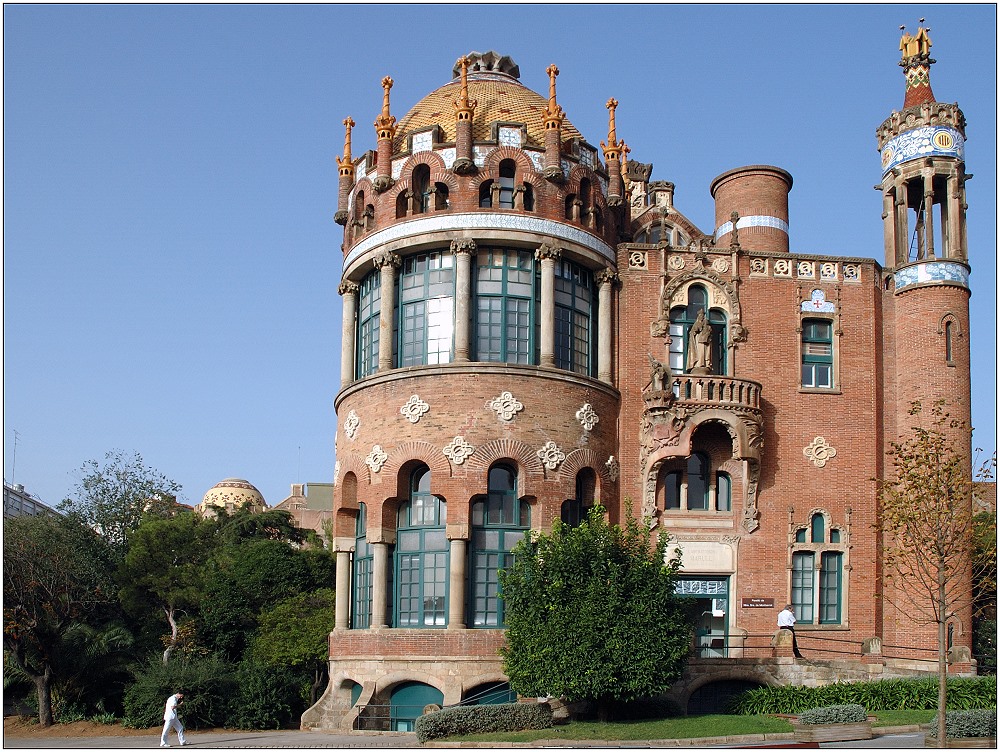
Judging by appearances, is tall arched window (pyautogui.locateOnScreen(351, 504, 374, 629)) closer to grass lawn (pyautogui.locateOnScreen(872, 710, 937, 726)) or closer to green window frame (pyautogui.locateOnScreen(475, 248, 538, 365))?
green window frame (pyautogui.locateOnScreen(475, 248, 538, 365))

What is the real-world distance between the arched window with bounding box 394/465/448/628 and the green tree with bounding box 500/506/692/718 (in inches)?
139

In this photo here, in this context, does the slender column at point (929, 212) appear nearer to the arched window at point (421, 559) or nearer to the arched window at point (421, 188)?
the arched window at point (421, 188)

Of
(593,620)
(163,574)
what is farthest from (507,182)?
(163,574)

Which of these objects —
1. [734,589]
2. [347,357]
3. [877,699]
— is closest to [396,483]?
[347,357]

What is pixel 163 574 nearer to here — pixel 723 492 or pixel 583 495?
pixel 583 495

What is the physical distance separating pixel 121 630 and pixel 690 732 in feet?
77.0

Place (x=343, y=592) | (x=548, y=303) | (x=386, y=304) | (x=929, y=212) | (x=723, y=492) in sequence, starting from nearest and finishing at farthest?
(x=548, y=303) < (x=386, y=304) < (x=723, y=492) < (x=343, y=592) < (x=929, y=212)

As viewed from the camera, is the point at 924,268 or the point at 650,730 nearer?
the point at 650,730

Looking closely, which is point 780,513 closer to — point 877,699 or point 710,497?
point 710,497

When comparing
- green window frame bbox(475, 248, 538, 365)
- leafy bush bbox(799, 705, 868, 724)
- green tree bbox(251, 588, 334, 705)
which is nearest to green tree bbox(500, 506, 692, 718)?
leafy bush bbox(799, 705, 868, 724)

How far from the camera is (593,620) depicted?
26609mm

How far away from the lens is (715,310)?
1382 inches

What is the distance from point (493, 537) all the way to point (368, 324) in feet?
25.2

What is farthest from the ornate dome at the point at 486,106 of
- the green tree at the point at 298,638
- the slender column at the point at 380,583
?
the green tree at the point at 298,638
